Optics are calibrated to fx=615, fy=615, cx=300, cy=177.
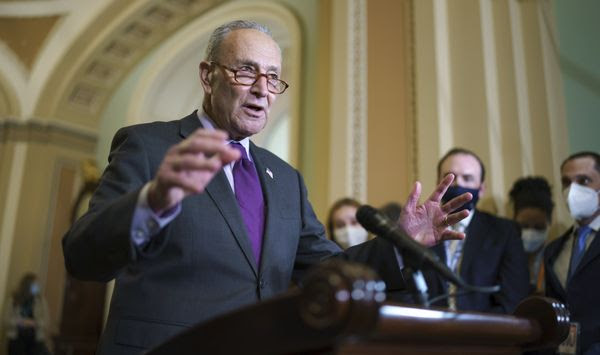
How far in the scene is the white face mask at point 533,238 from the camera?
370cm

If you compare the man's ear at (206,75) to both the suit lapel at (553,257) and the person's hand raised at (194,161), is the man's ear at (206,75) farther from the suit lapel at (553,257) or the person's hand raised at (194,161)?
the suit lapel at (553,257)

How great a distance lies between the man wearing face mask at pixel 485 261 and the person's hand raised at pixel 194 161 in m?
2.03

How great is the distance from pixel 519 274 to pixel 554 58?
7.52 ft

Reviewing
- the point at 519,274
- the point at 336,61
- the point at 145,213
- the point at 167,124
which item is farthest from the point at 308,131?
the point at 145,213

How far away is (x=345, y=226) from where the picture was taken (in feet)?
13.5

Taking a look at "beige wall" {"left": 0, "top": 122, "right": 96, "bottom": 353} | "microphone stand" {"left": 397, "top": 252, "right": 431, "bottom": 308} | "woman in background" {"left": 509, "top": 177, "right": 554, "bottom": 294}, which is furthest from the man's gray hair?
"beige wall" {"left": 0, "top": 122, "right": 96, "bottom": 353}

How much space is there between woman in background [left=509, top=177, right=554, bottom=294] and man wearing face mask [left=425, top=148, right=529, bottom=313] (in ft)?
1.86

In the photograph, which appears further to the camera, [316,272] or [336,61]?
[336,61]

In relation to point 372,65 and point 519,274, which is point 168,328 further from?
point 372,65

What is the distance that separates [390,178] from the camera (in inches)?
184

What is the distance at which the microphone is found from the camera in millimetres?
1120

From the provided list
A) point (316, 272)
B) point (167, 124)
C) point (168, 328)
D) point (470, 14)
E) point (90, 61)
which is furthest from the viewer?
point (90, 61)

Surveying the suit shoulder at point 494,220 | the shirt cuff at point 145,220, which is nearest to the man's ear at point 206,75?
the shirt cuff at point 145,220

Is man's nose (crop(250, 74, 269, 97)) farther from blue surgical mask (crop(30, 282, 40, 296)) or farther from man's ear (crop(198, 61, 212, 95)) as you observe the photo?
blue surgical mask (crop(30, 282, 40, 296))
